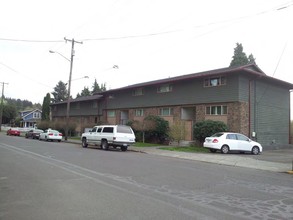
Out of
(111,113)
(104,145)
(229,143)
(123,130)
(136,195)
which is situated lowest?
(136,195)

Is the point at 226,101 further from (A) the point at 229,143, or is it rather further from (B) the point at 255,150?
(A) the point at 229,143

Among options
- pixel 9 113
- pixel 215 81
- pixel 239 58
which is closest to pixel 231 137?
pixel 215 81

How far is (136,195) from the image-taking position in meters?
7.71

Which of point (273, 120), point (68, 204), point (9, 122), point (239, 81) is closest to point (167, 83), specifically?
point (239, 81)

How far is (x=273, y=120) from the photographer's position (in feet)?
98.2

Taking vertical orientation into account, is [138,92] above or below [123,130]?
above

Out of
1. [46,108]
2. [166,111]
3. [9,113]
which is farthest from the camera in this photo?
[9,113]

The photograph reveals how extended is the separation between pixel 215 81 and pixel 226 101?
2.41 meters

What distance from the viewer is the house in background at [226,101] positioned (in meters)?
26.1

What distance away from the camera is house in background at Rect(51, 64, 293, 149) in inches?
1029

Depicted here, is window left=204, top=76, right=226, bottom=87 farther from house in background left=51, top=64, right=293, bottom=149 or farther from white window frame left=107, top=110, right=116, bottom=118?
white window frame left=107, top=110, right=116, bottom=118

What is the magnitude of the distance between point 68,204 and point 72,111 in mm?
49328

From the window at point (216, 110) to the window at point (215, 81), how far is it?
1987mm

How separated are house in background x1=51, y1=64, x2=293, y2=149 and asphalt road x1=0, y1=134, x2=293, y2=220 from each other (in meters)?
15.5
